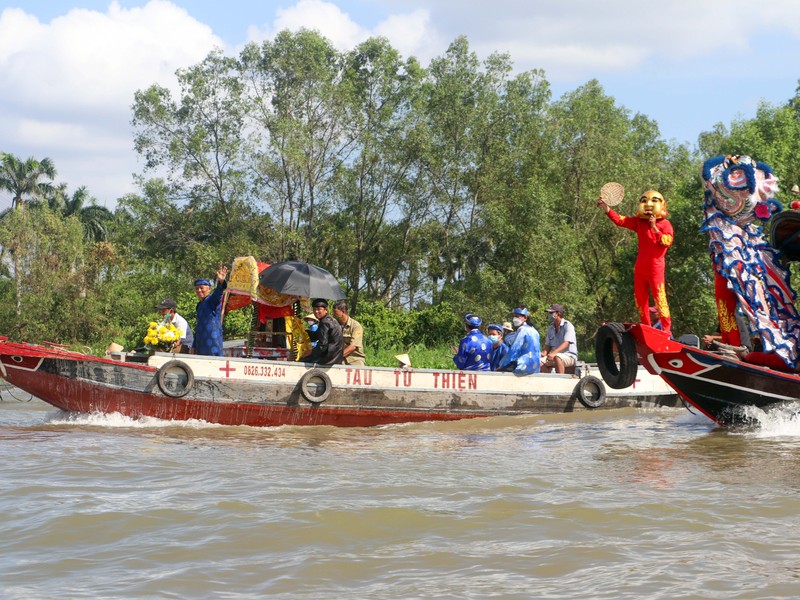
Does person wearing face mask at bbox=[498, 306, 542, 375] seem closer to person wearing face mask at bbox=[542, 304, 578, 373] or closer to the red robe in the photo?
person wearing face mask at bbox=[542, 304, 578, 373]

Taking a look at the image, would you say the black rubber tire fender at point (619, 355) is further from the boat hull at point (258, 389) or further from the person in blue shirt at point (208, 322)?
the person in blue shirt at point (208, 322)

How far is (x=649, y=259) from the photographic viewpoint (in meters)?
12.9

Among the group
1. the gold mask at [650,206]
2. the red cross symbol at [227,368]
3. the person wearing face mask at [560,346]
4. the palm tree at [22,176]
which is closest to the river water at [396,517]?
the red cross symbol at [227,368]

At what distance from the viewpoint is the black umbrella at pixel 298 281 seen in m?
14.0

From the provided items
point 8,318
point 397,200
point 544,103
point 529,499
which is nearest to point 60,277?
point 8,318

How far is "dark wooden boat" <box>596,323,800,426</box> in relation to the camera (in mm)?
12883

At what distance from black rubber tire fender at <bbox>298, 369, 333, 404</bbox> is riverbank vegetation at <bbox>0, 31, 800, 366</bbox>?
18.7 metres

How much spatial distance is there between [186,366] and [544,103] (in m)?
26.8

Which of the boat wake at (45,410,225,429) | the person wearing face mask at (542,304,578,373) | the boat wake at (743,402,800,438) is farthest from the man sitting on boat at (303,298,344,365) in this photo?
the boat wake at (743,402,800,438)

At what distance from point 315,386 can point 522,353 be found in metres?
3.40

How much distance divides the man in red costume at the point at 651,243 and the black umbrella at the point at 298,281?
4147 millimetres

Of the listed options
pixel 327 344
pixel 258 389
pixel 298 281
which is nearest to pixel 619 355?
pixel 327 344

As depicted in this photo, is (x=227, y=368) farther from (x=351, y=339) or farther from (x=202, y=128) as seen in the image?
(x=202, y=128)

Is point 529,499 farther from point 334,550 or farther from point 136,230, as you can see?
point 136,230
